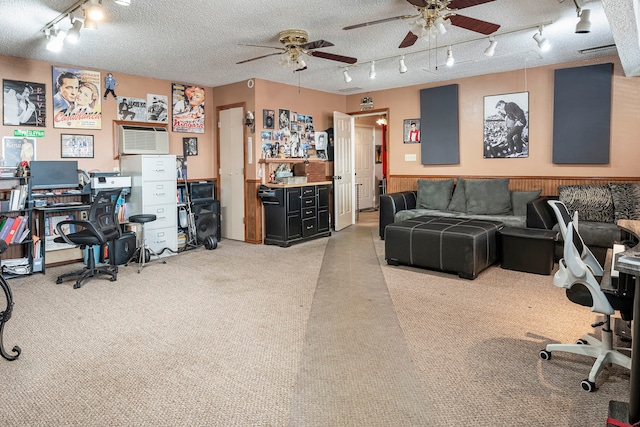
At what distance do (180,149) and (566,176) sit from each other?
19.3ft

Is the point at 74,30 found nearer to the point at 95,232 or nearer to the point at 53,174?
the point at 95,232

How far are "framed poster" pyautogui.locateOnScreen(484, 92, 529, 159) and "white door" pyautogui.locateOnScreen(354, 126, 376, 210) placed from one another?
4046mm

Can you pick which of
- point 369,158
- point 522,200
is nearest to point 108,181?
point 522,200

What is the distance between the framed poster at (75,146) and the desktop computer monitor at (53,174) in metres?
0.34

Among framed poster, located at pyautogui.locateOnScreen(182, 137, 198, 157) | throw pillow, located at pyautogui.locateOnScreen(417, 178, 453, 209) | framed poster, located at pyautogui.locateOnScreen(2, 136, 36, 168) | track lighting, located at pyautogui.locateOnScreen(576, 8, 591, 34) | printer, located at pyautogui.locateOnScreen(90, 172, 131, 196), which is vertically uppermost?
track lighting, located at pyautogui.locateOnScreen(576, 8, 591, 34)

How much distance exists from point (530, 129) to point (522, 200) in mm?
1146

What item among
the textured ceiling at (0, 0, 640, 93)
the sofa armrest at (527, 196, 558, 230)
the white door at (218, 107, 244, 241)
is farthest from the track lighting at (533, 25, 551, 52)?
the white door at (218, 107, 244, 241)

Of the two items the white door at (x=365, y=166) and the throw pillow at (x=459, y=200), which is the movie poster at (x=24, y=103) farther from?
the white door at (x=365, y=166)

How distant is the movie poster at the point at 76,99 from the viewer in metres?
5.43

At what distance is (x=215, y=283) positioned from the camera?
14.6 ft

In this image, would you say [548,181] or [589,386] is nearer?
[589,386]

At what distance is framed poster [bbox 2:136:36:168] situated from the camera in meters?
5.06

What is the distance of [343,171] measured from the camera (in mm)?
8031

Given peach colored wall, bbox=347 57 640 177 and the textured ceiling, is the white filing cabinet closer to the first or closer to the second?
the textured ceiling
